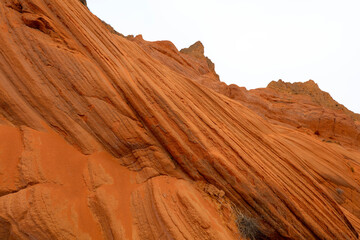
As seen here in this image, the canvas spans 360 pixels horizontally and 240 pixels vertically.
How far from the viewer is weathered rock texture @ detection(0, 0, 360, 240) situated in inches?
150

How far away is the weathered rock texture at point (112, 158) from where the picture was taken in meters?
3.81

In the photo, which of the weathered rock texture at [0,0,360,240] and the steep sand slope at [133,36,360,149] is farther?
the steep sand slope at [133,36,360,149]

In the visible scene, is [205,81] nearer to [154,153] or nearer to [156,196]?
[154,153]

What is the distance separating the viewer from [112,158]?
509 cm

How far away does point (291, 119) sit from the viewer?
1742 cm

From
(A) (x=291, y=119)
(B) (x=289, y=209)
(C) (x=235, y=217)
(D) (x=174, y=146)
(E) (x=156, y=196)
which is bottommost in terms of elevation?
(E) (x=156, y=196)

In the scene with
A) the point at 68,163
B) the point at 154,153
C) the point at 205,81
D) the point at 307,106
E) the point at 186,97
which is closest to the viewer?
the point at 68,163

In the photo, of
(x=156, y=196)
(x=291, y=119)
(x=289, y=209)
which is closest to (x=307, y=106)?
(x=291, y=119)

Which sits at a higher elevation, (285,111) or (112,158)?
(285,111)

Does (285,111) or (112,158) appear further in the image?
(285,111)

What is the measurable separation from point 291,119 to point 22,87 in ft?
62.4

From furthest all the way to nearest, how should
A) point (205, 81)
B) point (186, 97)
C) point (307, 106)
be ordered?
point (307, 106) < point (205, 81) < point (186, 97)

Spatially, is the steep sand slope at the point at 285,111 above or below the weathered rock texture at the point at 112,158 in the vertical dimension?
above

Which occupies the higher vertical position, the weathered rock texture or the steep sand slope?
the steep sand slope
